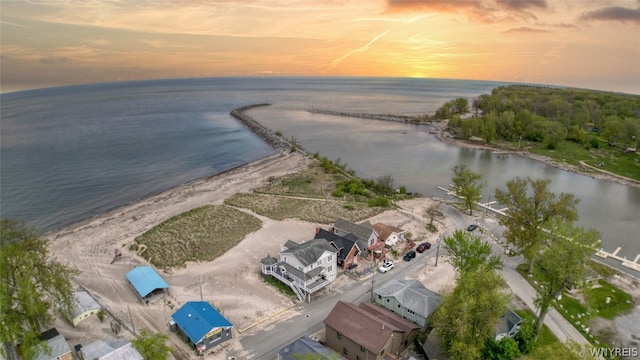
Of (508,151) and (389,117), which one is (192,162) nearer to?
(508,151)

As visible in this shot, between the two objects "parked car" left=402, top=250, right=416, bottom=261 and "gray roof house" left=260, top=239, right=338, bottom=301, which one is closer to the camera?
"gray roof house" left=260, top=239, right=338, bottom=301

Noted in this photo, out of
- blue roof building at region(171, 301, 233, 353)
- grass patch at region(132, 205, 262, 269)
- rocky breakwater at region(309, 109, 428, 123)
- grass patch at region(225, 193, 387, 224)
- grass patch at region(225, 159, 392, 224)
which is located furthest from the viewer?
rocky breakwater at region(309, 109, 428, 123)

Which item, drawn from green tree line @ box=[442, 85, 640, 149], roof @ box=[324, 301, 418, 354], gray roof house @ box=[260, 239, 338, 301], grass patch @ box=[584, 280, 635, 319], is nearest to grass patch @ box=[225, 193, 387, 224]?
gray roof house @ box=[260, 239, 338, 301]

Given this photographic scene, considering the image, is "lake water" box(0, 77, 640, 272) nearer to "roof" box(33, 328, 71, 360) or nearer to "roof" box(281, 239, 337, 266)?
"roof" box(33, 328, 71, 360)

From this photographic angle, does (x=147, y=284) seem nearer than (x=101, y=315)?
No

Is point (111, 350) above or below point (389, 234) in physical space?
below

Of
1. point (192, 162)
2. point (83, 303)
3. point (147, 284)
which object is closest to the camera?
point (83, 303)

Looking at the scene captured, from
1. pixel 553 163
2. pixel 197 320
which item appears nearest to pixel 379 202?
pixel 197 320
